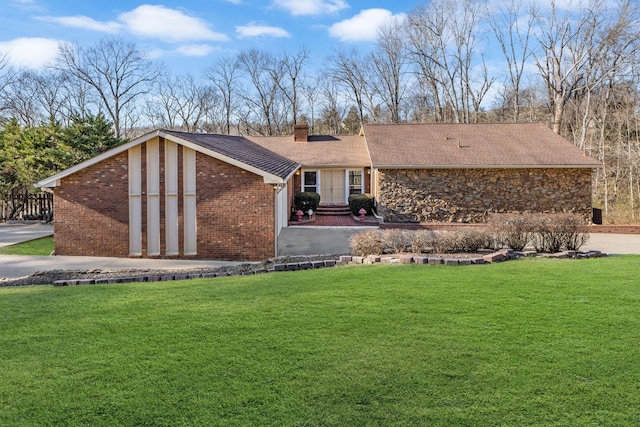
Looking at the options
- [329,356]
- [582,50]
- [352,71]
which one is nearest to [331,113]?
[352,71]

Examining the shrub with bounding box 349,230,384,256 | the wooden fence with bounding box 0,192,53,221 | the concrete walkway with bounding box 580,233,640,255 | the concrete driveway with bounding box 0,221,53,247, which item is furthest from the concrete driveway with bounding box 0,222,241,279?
the wooden fence with bounding box 0,192,53,221

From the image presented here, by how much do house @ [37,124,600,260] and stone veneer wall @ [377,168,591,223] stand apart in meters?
0.04

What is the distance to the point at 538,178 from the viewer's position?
18.0m

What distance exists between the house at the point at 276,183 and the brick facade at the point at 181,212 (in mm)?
29

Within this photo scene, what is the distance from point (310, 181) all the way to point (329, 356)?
1914 cm

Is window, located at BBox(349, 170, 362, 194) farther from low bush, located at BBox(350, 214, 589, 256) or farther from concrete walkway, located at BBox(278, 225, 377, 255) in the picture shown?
low bush, located at BBox(350, 214, 589, 256)

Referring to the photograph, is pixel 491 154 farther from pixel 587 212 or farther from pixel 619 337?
pixel 619 337

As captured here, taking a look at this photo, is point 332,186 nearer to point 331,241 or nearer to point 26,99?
point 331,241

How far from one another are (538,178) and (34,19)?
1033 inches

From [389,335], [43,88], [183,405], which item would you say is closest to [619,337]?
[389,335]

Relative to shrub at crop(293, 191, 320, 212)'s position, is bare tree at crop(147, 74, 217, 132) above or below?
above

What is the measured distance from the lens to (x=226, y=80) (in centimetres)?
4406

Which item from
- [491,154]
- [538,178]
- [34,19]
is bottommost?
[538,178]

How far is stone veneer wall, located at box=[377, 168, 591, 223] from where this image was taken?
17953mm
